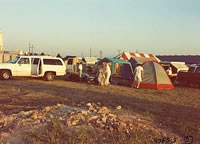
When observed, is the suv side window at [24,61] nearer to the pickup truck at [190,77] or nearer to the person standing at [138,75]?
the person standing at [138,75]

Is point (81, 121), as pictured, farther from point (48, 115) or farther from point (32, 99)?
point (32, 99)

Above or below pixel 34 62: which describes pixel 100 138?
below

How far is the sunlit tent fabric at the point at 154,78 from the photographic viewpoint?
50.9 ft

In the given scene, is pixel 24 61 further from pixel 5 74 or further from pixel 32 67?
pixel 5 74

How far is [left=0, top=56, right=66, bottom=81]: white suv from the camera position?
56.7 ft

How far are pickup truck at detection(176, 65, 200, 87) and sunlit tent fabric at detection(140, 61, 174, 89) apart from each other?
7.59 feet

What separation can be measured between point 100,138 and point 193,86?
47.8 ft

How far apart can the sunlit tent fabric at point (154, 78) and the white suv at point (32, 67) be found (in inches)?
262

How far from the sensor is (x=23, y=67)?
690 inches

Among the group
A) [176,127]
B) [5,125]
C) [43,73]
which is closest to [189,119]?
[176,127]

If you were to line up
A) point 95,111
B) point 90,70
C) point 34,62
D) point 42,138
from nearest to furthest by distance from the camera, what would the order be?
point 42,138 < point 95,111 < point 34,62 < point 90,70

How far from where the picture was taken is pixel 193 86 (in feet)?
59.0

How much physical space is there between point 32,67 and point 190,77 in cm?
1152

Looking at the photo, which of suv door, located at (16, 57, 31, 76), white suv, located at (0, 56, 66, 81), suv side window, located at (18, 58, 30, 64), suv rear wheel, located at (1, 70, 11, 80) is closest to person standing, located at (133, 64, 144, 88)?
white suv, located at (0, 56, 66, 81)
